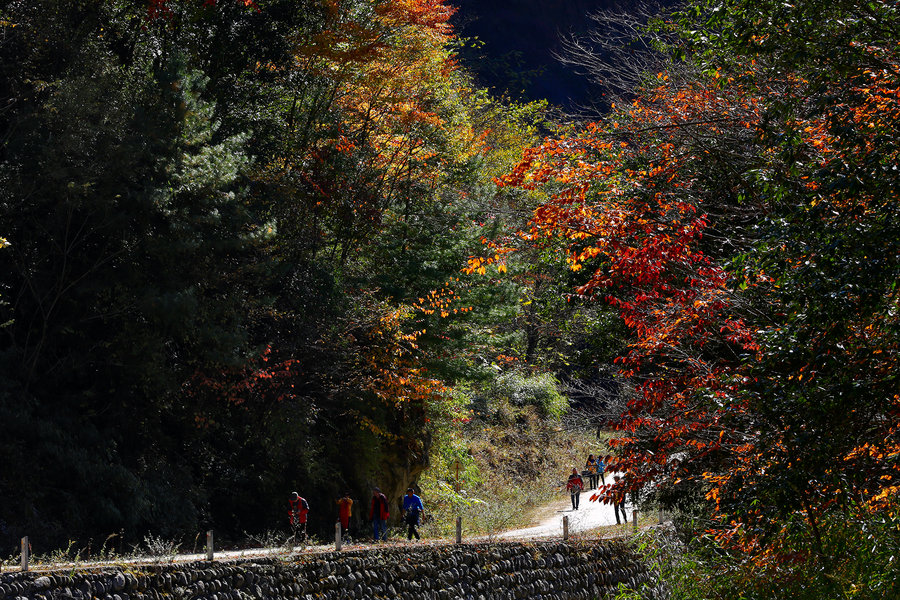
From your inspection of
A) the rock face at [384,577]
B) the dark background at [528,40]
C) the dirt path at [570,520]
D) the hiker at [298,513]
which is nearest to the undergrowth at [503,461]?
the dirt path at [570,520]

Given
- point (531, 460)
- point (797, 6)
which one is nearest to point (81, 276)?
point (797, 6)

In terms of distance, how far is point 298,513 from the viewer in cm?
1855

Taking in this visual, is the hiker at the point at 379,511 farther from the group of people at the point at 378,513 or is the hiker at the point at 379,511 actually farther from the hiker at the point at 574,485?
the hiker at the point at 574,485

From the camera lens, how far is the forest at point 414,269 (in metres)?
7.89

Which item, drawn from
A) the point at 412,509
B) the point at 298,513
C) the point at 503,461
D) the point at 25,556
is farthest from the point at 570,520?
the point at 25,556

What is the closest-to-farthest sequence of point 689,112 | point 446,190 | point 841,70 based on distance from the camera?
point 841,70
point 689,112
point 446,190

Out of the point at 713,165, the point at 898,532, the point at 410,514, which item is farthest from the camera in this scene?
the point at 410,514

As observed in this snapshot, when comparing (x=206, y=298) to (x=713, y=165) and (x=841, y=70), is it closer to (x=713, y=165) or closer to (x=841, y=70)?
(x=713, y=165)

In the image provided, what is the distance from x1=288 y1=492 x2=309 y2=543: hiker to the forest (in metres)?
0.91

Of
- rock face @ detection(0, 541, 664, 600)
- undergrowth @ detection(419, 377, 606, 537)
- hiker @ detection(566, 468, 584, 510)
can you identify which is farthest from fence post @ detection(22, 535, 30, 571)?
hiker @ detection(566, 468, 584, 510)

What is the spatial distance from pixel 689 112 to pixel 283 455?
38.5 ft

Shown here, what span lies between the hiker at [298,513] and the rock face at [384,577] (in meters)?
1.94

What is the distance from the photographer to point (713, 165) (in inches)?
543

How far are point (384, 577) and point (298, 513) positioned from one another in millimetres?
2808
